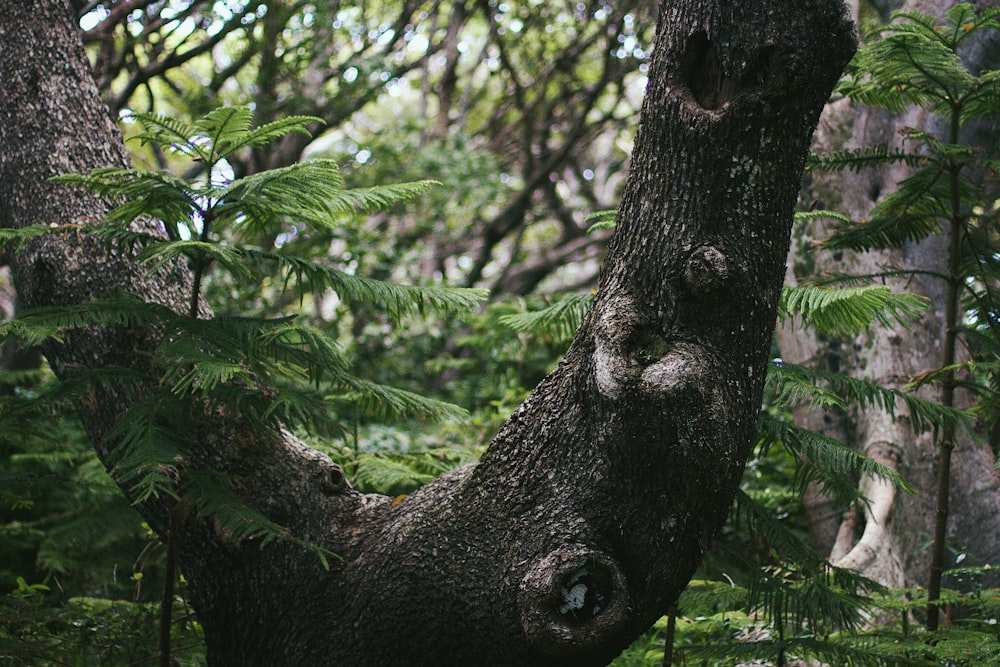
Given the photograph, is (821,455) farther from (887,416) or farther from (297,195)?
(887,416)

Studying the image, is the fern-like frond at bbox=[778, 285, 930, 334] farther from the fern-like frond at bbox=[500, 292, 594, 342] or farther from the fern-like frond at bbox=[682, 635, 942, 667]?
the fern-like frond at bbox=[682, 635, 942, 667]

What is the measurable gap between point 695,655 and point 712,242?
1.87 metres

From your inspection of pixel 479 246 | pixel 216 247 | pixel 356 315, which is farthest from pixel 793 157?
pixel 479 246

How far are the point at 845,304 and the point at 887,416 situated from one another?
3.18 m

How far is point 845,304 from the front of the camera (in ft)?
10.8

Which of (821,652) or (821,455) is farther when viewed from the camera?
(821,652)

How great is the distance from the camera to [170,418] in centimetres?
312

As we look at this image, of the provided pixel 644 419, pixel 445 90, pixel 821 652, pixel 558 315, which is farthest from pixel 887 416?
pixel 445 90

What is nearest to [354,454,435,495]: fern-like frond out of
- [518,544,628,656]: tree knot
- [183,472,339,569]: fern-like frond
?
[183,472,339,569]: fern-like frond

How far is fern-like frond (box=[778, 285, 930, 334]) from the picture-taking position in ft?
10.5

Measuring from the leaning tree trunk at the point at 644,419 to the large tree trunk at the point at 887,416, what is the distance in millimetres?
2389

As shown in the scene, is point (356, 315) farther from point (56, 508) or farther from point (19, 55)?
point (19, 55)

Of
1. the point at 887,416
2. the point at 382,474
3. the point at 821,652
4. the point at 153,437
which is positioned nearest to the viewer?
the point at 153,437

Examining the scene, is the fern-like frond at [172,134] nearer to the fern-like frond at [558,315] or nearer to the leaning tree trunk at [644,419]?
the fern-like frond at [558,315]
